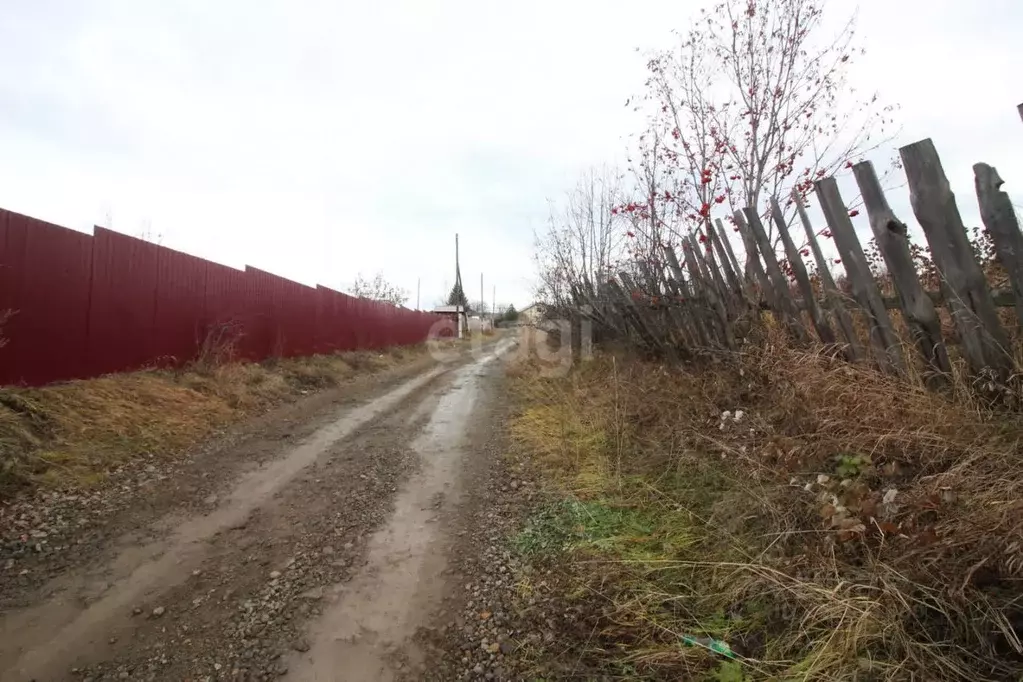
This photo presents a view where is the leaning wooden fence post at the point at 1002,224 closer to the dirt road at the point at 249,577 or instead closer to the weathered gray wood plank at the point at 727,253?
the weathered gray wood plank at the point at 727,253

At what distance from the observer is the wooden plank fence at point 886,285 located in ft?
8.20

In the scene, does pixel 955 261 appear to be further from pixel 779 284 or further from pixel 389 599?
pixel 389 599

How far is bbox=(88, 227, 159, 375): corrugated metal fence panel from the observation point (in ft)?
21.2

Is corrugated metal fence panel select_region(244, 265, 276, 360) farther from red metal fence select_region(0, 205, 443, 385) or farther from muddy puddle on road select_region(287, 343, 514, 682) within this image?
muddy puddle on road select_region(287, 343, 514, 682)

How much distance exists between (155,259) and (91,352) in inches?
76.3

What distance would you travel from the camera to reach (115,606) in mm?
2445

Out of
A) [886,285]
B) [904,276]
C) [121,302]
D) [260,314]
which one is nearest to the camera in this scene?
[904,276]

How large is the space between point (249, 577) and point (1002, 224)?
4.14 m

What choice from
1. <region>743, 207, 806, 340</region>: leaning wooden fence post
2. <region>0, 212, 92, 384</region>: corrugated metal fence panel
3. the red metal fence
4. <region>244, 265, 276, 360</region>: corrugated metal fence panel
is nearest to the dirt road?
<region>0, 212, 92, 384</region>: corrugated metal fence panel

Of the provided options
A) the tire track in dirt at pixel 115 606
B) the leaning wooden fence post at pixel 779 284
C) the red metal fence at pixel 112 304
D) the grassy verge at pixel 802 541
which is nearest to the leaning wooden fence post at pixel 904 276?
the grassy verge at pixel 802 541

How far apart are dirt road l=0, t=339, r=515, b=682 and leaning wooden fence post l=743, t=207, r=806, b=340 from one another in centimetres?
282

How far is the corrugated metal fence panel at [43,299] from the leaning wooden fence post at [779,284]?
715 centimetres

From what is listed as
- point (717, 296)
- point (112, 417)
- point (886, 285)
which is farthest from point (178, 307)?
point (886, 285)

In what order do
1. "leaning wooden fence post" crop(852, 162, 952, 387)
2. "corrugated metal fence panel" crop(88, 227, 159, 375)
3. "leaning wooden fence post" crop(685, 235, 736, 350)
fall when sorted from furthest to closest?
"corrugated metal fence panel" crop(88, 227, 159, 375) < "leaning wooden fence post" crop(685, 235, 736, 350) < "leaning wooden fence post" crop(852, 162, 952, 387)
